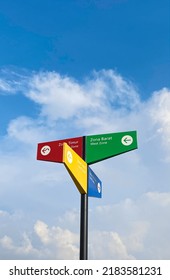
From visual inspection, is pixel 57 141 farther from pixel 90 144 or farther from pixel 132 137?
pixel 132 137

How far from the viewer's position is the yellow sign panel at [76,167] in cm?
612

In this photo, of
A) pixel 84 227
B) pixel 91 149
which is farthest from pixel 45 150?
Answer: pixel 84 227

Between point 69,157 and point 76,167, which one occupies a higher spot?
point 69,157

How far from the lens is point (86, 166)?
23.9 feet

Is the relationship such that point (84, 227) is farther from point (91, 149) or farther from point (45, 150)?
point (45, 150)

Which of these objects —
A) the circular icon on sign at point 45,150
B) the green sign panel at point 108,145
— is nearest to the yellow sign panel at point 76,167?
the green sign panel at point 108,145

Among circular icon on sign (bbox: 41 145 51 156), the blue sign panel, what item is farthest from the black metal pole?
circular icon on sign (bbox: 41 145 51 156)

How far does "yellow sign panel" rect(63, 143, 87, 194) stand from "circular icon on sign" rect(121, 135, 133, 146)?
3.78 feet

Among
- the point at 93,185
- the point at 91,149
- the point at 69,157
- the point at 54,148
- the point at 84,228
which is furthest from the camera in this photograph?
the point at 54,148

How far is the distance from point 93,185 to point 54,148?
137cm

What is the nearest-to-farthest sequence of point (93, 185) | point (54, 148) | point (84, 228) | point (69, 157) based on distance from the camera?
point (69, 157) → point (84, 228) → point (93, 185) → point (54, 148)

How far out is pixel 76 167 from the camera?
6.58 metres

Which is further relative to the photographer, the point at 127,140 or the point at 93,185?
the point at 127,140

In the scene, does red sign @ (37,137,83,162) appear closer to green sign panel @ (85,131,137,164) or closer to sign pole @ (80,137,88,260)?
green sign panel @ (85,131,137,164)
